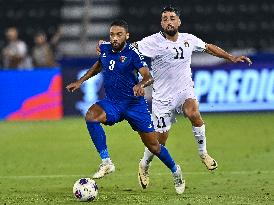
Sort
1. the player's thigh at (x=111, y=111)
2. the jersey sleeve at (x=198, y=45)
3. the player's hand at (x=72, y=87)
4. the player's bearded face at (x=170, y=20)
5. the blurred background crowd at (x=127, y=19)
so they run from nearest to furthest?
1. the player's thigh at (x=111, y=111)
2. the player's hand at (x=72, y=87)
3. the player's bearded face at (x=170, y=20)
4. the jersey sleeve at (x=198, y=45)
5. the blurred background crowd at (x=127, y=19)

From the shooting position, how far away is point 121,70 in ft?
38.3

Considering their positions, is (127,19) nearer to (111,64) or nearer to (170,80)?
(170,80)

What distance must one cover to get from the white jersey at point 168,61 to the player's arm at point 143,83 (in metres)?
1.04

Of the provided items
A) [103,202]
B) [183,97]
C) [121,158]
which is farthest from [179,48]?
[121,158]

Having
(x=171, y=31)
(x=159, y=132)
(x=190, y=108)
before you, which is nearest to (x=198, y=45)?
(x=171, y=31)

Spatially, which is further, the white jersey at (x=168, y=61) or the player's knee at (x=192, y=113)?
the white jersey at (x=168, y=61)

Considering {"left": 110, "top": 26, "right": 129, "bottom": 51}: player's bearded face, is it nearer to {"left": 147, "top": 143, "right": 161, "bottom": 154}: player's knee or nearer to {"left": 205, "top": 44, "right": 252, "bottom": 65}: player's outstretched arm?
{"left": 147, "top": 143, "right": 161, "bottom": 154}: player's knee

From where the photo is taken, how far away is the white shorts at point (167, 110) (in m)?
12.6

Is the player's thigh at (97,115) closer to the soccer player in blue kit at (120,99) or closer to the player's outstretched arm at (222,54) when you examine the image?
the soccer player in blue kit at (120,99)

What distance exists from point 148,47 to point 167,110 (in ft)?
2.71

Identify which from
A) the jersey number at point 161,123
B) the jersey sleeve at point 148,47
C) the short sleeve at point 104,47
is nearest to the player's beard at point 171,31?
the jersey sleeve at point 148,47

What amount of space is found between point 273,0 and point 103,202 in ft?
52.9

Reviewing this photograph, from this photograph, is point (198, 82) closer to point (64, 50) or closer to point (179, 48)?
point (64, 50)

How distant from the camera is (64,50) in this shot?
85.4 ft
